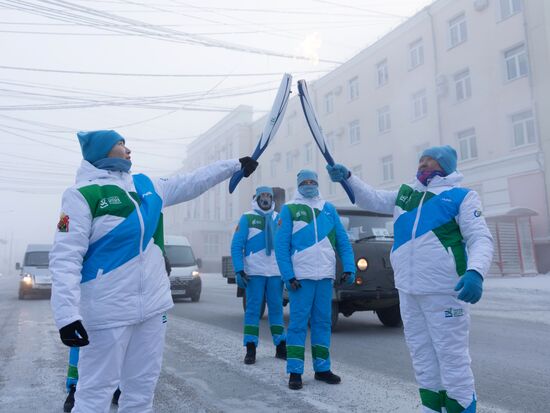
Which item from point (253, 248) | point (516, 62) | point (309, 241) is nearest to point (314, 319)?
point (309, 241)

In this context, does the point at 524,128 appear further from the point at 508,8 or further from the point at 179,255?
the point at 179,255

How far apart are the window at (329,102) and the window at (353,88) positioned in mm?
2180

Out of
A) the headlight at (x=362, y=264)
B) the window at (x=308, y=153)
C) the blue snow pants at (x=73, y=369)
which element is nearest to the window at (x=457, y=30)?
the window at (x=308, y=153)

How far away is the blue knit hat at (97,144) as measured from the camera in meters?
3.01

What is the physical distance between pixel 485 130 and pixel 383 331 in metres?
18.0

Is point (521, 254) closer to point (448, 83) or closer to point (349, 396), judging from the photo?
point (448, 83)

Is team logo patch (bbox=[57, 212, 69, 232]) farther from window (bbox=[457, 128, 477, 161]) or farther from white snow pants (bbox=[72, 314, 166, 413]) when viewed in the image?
window (bbox=[457, 128, 477, 161])

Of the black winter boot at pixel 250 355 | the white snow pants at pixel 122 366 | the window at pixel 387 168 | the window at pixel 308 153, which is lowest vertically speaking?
the black winter boot at pixel 250 355

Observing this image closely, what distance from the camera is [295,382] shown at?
4773 mm

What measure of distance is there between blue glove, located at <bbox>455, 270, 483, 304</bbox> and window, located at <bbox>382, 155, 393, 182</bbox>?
2748 cm

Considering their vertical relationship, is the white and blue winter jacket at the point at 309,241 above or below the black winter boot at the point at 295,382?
above

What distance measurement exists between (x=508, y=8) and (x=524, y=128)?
5599 mm

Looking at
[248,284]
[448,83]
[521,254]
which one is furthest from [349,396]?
[448,83]

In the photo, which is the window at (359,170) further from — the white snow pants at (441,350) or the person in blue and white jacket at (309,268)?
the white snow pants at (441,350)
